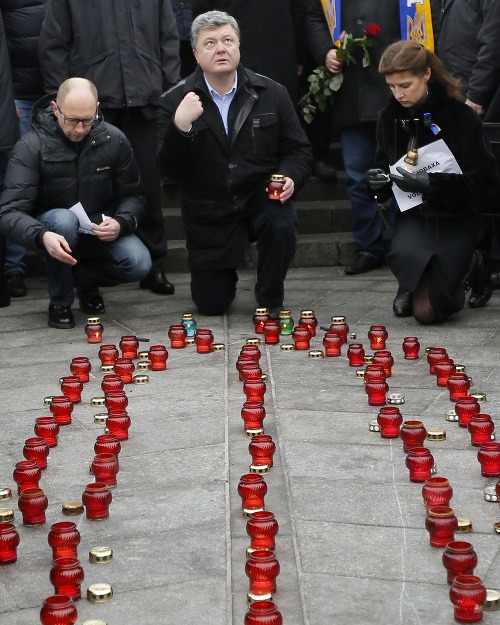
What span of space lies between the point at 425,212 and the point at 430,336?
0.84m

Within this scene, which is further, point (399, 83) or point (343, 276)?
point (343, 276)

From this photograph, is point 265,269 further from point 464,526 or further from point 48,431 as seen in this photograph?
point 464,526

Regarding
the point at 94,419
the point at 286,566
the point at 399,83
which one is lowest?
→ the point at 94,419

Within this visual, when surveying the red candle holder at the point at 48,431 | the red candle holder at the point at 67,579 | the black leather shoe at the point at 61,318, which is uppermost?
the red candle holder at the point at 67,579

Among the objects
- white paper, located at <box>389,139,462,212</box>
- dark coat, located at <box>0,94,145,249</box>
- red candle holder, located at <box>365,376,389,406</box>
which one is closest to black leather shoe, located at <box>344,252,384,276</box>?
white paper, located at <box>389,139,462,212</box>

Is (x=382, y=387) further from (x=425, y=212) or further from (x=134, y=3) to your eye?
(x=134, y=3)

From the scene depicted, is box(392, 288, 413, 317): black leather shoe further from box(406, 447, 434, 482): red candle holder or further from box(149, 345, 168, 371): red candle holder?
box(406, 447, 434, 482): red candle holder

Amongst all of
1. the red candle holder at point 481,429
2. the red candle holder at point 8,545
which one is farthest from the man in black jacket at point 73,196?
the red candle holder at point 8,545

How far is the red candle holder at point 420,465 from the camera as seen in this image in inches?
187

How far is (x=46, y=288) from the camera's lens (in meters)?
9.34

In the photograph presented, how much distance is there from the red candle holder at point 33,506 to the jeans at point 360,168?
17.2 ft

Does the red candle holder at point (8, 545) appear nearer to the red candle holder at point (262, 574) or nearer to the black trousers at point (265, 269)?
the red candle holder at point (262, 574)

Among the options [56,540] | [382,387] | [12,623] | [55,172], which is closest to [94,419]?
[382,387]

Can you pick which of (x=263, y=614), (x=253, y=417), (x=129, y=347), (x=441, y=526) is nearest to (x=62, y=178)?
(x=129, y=347)
